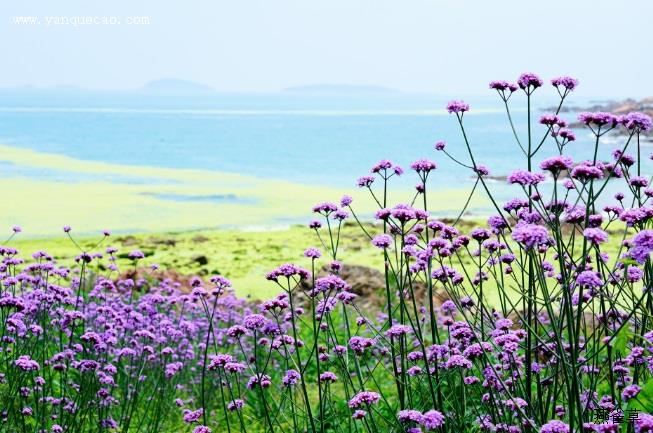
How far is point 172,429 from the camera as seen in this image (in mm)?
5488

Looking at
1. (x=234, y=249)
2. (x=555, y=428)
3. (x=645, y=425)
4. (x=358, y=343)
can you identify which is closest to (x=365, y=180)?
(x=358, y=343)

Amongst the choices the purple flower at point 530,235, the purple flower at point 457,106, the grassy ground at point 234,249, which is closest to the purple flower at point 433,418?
the purple flower at point 530,235

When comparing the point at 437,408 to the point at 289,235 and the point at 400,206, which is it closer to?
the point at 400,206

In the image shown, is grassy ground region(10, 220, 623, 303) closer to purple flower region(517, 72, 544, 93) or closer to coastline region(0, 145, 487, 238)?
coastline region(0, 145, 487, 238)

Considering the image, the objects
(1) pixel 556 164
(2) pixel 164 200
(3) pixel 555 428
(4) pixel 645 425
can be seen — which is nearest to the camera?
(4) pixel 645 425

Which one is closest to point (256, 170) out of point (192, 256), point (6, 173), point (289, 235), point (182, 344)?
point (6, 173)

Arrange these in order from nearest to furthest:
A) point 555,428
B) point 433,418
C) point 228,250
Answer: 1. point 555,428
2. point 433,418
3. point 228,250

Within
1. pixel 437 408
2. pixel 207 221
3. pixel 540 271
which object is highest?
pixel 540 271

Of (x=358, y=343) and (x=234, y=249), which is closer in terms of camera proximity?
(x=358, y=343)

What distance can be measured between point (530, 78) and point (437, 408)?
1.48 meters

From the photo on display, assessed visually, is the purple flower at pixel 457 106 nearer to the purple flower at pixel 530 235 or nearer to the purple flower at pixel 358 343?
the purple flower at pixel 358 343

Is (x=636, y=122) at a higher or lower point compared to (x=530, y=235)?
higher

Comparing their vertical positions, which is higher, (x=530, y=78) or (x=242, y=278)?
(x=530, y=78)

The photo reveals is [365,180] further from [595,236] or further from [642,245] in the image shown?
[642,245]
